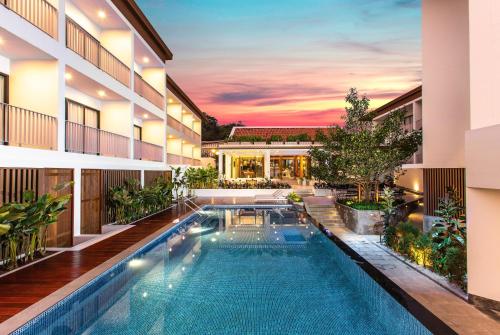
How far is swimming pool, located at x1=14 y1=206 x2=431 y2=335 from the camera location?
591cm

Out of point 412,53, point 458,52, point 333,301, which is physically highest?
point 412,53

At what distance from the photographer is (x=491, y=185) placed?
→ 17.8 ft

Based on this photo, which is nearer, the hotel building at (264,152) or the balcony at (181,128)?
the balcony at (181,128)

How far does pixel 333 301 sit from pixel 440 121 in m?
7.53

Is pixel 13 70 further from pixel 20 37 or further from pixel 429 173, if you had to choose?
pixel 429 173

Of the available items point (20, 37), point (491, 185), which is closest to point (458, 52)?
point (491, 185)

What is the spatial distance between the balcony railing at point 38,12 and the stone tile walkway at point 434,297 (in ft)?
33.1

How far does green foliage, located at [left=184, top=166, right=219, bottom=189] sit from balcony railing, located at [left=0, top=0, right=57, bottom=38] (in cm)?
1695

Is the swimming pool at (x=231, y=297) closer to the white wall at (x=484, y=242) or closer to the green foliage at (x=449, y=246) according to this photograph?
the white wall at (x=484, y=242)

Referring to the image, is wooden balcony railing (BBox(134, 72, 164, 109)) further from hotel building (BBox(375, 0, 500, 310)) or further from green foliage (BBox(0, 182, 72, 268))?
hotel building (BBox(375, 0, 500, 310))

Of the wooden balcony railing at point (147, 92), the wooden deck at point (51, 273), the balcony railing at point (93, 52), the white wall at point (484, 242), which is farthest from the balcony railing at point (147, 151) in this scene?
the white wall at point (484, 242)

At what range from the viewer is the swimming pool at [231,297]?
591 centimetres

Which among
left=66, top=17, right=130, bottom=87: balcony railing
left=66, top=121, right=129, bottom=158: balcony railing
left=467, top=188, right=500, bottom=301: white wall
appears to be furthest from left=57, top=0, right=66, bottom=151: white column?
left=467, top=188, right=500, bottom=301: white wall

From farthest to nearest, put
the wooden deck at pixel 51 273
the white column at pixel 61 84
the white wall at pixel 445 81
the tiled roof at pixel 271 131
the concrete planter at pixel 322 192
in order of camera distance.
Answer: the tiled roof at pixel 271 131 → the concrete planter at pixel 322 192 → the white wall at pixel 445 81 → the white column at pixel 61 84 → the wooden deck at pixel 51 273
